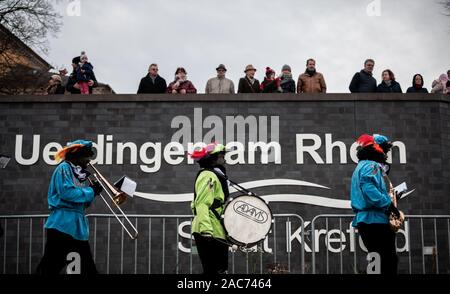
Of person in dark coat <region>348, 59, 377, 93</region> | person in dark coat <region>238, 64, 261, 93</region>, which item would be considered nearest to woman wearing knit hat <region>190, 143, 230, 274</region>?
person in dark coat <region>238, 64, 261, 93</region>

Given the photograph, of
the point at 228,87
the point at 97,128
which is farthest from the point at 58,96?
the point at 228,87

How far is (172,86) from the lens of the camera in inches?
647

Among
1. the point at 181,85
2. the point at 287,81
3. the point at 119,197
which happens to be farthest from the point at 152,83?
the point at 119,197

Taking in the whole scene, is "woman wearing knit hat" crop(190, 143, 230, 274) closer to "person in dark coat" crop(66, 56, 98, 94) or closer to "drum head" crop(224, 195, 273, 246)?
"drum head" crop(224, 195, 273, 246)

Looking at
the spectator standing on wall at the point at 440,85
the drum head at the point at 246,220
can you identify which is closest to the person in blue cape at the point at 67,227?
the drum head at the point at 246,220

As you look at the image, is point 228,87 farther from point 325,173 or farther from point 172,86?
point 325,173

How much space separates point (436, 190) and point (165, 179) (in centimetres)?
542

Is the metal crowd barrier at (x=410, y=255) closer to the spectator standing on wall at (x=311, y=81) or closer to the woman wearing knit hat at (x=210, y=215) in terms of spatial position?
the spectator standing on wall at (x=311, y=81)

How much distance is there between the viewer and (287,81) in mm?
16453

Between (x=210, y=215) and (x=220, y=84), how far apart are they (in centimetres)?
716

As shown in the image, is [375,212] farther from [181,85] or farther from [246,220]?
[181,85]

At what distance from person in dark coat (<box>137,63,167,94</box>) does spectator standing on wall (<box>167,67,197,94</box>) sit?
0.19 m

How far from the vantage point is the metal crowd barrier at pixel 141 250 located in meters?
14.4

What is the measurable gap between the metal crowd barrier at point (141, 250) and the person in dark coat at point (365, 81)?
327 centimetres
